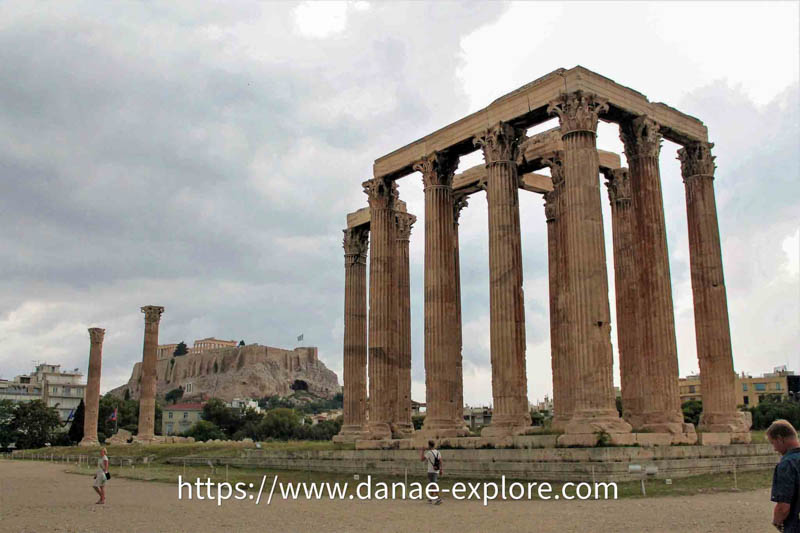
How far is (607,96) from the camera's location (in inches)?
1209

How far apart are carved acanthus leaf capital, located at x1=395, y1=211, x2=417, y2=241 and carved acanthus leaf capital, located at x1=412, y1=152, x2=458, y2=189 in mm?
7990

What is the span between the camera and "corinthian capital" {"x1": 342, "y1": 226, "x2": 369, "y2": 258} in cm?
4722

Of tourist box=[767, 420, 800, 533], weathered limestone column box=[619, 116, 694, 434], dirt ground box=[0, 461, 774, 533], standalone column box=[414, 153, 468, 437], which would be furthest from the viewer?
standalone column box=[414, 153, 468, 437]

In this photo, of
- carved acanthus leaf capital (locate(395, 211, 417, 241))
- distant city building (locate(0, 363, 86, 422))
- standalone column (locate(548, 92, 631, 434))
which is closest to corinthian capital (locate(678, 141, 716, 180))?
standalone column (locate(548, 92, 631, 434))

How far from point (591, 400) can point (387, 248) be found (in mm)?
16016

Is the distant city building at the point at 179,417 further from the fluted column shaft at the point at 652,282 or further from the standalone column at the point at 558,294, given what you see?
the fluted column shaft at the point at 652,282

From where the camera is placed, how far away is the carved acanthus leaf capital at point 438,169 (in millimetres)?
36531

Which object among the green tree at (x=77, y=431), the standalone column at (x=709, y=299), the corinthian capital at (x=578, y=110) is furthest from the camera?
the green tree at (x=77, y=431)

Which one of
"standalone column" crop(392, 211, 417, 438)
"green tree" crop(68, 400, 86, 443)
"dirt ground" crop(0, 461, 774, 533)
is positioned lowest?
"dirt ground" crop(0, 461, 774, 533)

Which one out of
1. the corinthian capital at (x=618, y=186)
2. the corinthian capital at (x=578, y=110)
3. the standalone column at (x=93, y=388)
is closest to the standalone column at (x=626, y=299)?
the corinthian capital at (x=618, y=186)

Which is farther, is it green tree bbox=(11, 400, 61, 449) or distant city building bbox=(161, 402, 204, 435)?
distant city building bbox=(161, 402, 204, 435)

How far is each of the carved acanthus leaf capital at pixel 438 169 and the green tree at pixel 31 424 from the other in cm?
8369

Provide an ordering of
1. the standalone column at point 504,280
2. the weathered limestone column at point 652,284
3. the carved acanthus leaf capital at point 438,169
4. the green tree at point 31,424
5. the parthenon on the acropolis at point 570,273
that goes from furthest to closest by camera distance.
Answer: the green tree at point 31,424 → the carved acanthus leaf capital at point 438,169 → the standalone column at point 504,280 → the weathered limestone column at point 652,284 → the parthenon on the acropolis at point 570,273

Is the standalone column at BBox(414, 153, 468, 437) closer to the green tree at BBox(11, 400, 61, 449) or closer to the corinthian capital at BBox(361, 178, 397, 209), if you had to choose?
the corinthian capital at BBox(361, 178, 397, 209)
